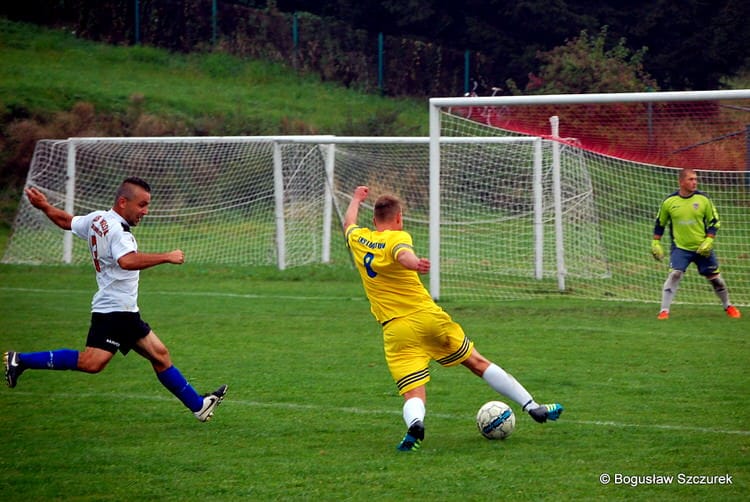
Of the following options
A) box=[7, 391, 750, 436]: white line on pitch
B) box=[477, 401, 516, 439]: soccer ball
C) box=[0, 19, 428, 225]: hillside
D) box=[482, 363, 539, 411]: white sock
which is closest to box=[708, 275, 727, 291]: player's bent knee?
box=[7, 391, 750, 436]: white line on pitch

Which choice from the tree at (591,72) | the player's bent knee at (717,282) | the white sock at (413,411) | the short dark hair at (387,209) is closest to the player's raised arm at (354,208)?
the short dark hair at (387,209)

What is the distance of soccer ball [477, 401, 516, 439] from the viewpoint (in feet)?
22.2

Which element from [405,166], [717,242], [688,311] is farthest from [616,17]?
[688,311]

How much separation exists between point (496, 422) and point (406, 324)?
35.6 inches

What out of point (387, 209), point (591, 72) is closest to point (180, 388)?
point (387, 209)

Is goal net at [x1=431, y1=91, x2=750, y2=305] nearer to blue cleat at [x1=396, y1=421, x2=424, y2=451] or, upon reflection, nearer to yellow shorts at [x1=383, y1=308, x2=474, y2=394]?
yellow shorts at [x1=383, y1=308, x2=474, y2=394]

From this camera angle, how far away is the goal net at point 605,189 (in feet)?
44.1

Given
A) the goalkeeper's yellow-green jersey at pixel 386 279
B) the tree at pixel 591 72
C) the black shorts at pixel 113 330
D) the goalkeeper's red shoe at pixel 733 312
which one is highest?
the tree at pixel 591 72

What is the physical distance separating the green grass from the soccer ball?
0.34ft

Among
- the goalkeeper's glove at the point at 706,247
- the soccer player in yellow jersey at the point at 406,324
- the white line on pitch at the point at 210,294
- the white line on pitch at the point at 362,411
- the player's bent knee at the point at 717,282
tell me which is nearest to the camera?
the soccer player in yellow jersey at the point at 406,324

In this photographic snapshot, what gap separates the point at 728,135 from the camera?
1338 centimetres

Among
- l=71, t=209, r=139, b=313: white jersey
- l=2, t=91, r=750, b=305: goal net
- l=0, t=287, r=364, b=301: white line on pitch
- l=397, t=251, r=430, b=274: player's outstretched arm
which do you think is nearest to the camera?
l=397, t=251, r=430, b=274: player's outstretched arm

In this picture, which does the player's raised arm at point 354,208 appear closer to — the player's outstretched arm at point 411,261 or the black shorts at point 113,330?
the player's outstretched arm at point 411,261

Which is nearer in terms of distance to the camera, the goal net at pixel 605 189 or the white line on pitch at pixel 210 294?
the goal net at pixel 605 189
